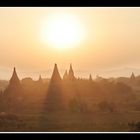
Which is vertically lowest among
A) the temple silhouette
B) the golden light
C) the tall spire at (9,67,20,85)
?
the temple silhouette

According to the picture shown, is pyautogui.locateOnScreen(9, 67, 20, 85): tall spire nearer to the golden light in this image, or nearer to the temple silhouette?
the temple silhouette

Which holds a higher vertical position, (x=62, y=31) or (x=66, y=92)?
(x=62, y=31)

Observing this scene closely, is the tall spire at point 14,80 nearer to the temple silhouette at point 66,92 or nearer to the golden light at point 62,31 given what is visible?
the temple silhouette at point 66,92

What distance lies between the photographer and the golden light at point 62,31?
2.67 m

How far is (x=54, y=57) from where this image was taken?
2.67 m

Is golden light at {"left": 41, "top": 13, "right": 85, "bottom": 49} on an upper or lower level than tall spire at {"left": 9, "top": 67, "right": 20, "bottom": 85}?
upper

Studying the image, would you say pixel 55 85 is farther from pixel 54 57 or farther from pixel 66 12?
pixel 66 12

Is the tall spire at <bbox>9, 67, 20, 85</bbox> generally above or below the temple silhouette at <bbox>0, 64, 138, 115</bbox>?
above

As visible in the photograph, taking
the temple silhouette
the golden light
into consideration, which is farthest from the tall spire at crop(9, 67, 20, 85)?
the golden light

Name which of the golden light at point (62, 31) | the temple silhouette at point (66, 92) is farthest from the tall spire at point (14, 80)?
the golden light at point (62, 31)

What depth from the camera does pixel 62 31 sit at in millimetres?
2689

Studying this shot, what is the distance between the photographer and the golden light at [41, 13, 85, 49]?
2670 millimetres

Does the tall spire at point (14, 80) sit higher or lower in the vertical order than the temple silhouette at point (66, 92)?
higher
